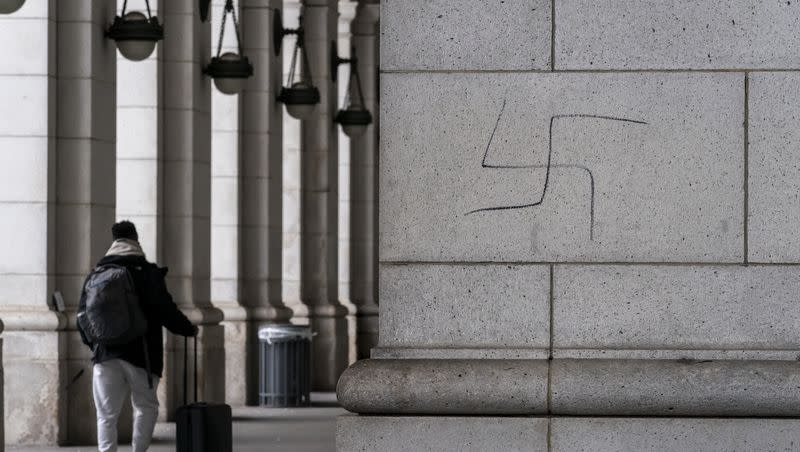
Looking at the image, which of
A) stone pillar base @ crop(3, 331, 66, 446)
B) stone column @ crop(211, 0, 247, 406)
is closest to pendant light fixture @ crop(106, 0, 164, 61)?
stone pillar base @ crop(3, 331, 66, 446)

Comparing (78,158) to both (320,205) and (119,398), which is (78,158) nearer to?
(119,398)

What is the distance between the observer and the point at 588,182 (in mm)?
7816

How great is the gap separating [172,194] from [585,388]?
15274 mm

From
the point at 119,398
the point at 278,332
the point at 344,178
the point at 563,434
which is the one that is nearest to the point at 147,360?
the point at 119,398

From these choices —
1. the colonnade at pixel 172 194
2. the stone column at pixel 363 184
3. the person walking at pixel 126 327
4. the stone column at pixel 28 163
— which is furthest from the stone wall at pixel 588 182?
the stone column at pixel 363 184

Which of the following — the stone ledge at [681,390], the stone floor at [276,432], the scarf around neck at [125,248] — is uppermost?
the scarf around neck at [125,248]

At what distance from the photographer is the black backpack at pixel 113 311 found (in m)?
13.9

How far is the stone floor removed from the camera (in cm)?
1836

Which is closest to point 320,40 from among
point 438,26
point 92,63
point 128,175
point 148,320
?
point 128,175

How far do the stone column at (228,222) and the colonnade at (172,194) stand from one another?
0.02m

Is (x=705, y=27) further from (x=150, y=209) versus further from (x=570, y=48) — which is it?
(x=150, y=209)

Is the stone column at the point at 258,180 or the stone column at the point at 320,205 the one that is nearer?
the stone column at the point at 258,180

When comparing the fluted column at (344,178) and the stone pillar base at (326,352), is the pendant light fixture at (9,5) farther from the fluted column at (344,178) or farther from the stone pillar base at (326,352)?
the fluted column at (344,178)

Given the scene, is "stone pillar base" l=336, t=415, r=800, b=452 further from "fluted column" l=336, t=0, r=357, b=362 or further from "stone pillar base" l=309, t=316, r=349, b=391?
"fluted column" l=336, t=0, r=357, b=362
